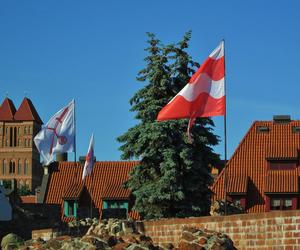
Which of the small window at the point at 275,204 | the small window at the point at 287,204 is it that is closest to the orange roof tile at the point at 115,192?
the small window at the point at 275,204

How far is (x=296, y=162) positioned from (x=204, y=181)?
59.8 feet

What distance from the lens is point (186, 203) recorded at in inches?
1243

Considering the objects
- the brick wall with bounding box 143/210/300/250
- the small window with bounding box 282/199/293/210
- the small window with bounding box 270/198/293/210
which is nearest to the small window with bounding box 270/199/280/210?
the small window with bounding box 270/198/293/210

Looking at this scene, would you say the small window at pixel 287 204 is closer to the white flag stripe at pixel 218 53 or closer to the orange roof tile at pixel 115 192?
the orange roof tile at pixel 115 192

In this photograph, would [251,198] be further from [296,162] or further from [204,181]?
[204,181]

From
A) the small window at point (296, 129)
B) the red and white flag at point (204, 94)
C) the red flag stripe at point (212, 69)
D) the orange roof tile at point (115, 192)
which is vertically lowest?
the orange roof tile at point (115, 192)

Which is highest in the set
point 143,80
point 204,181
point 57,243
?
point 143,80

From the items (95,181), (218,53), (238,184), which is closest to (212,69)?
(218,53)

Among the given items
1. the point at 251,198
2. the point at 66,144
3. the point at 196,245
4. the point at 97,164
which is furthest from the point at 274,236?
the point at 97,164

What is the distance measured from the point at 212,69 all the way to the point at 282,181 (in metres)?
30.6

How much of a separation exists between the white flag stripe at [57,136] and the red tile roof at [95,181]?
2666cm

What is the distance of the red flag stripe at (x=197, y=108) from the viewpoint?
1855cm

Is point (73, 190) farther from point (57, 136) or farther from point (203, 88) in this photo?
point (203, 88)

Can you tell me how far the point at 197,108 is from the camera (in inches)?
730
